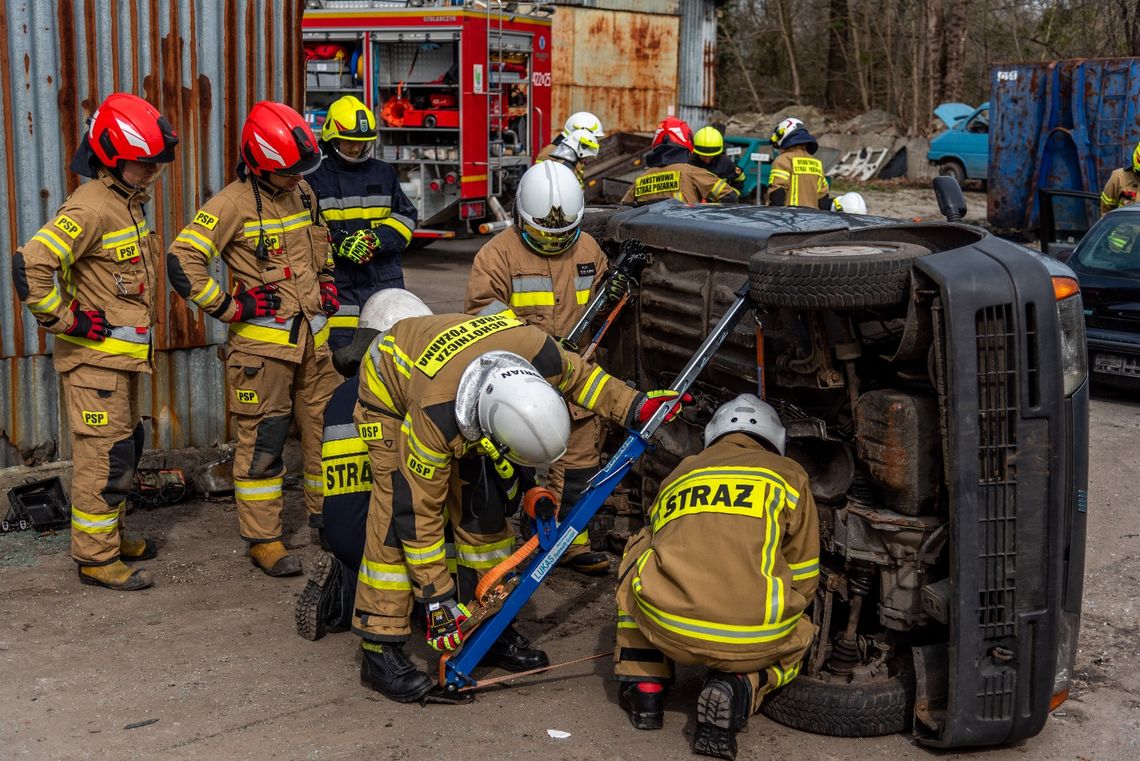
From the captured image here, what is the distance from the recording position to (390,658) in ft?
14.0

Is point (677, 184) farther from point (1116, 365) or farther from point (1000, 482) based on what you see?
point (1000, 482)

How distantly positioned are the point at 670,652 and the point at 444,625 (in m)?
0.77

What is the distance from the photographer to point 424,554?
4098 mm

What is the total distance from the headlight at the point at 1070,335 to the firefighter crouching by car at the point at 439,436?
1314 mm

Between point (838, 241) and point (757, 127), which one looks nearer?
point (838, 241)

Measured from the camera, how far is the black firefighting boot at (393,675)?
421 centimetres

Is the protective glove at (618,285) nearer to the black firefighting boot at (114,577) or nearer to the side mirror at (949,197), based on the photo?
→ the side mirror at (949,197)

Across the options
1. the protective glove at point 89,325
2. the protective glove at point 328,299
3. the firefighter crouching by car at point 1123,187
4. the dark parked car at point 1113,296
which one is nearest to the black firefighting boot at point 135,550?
the protective glove at point 89,325

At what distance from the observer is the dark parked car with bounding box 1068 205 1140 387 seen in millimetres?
8938

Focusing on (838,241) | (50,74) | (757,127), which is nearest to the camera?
(838,241)

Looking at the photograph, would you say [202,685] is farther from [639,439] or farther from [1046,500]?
[1046,500]

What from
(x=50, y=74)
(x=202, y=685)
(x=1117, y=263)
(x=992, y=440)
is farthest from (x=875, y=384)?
(x=1117, y=263)

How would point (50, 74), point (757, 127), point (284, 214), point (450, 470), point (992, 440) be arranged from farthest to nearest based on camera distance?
point (757, 127), point (50, 74), point (284, 214), point (450, 470), point (992, 440)

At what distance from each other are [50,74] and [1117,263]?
7.43 meters
